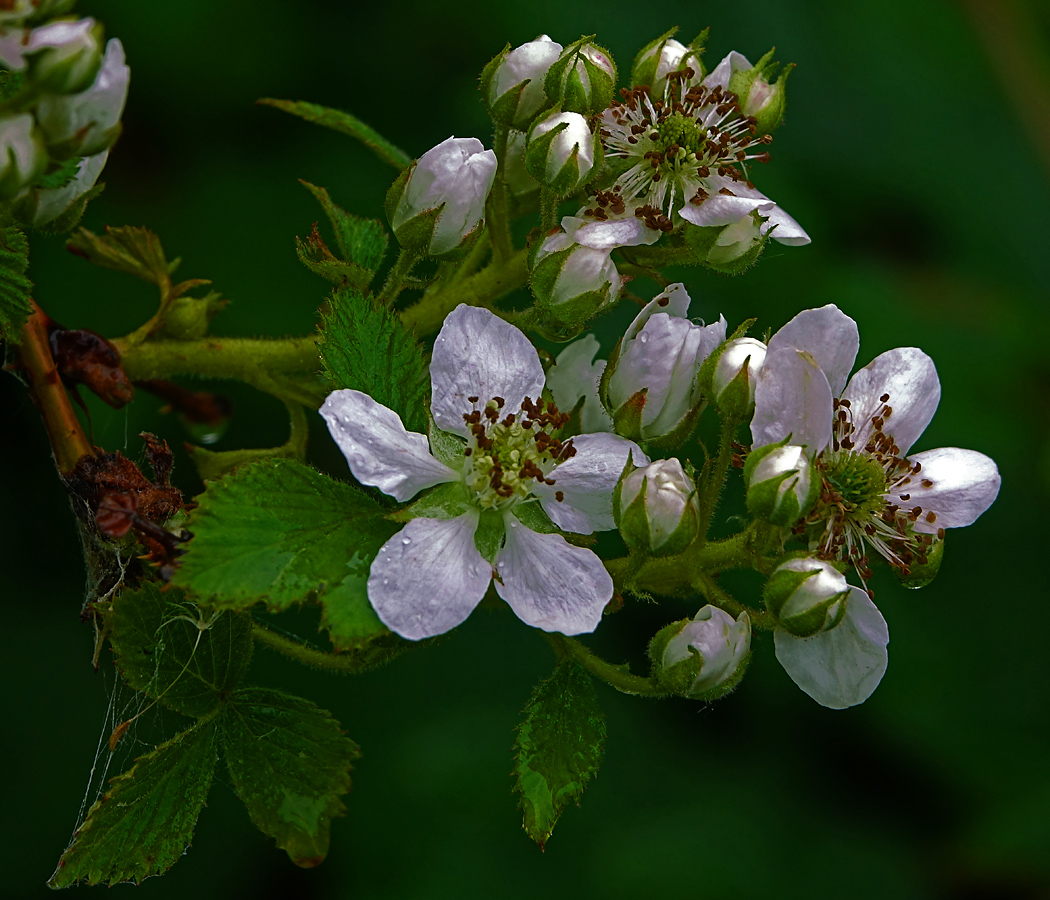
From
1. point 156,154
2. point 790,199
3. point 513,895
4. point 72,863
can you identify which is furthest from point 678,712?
point 156,154

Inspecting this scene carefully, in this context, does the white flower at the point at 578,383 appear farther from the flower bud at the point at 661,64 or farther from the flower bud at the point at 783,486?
the flower bud at the point at 661,64

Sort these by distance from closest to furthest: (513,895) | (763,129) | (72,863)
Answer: (72,863)
(763,129)
(513,895)

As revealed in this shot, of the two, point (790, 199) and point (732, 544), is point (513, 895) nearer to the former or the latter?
point (732, 544)

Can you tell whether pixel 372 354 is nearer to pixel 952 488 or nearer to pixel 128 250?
pixel 128 250

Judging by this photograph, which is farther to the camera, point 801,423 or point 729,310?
point 729,310

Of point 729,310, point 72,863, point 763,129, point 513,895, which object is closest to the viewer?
point 72,863

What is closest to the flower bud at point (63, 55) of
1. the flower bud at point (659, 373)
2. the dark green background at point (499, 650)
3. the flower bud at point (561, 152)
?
the flower bud at point (561, 152)

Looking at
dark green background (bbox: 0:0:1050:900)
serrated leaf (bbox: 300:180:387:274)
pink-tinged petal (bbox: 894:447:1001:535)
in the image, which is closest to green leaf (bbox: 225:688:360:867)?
serrated leaf (bbox: 300:180:387:274)

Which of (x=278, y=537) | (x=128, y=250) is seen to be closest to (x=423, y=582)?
(x=278, y=537)
